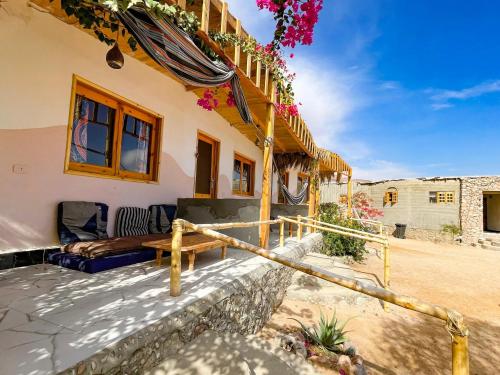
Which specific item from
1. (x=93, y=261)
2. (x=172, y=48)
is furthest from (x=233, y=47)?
(x=93, y=261)

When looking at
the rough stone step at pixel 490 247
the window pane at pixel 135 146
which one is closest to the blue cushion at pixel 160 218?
the window pane at pixel 135 146

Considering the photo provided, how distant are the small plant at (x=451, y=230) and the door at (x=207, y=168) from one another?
45.7 ft

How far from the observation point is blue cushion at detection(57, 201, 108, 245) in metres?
3.25

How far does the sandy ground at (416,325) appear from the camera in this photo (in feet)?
10.2

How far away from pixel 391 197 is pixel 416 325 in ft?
46.2

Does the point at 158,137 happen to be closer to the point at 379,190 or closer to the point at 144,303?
the point at 144,303

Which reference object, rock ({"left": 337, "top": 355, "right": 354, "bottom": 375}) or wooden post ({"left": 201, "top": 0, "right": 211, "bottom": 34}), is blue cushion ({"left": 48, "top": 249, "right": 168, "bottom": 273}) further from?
wooden post ({"left": 201, "top": 0, "right": 211, "bottom": 34})

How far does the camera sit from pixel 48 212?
10.6 feet

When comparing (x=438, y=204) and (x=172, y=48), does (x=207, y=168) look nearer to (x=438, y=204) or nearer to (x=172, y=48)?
(x=172, y=48)

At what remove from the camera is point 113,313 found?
6.23ft

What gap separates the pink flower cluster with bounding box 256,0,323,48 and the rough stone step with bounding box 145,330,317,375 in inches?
103

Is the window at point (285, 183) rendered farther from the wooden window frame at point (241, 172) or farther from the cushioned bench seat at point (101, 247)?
the cushioned bench seat at point (101, 247)

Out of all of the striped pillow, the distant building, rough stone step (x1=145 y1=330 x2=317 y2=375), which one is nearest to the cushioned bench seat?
the striped pillow

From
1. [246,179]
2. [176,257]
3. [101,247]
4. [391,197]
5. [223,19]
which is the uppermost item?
[223,19]
